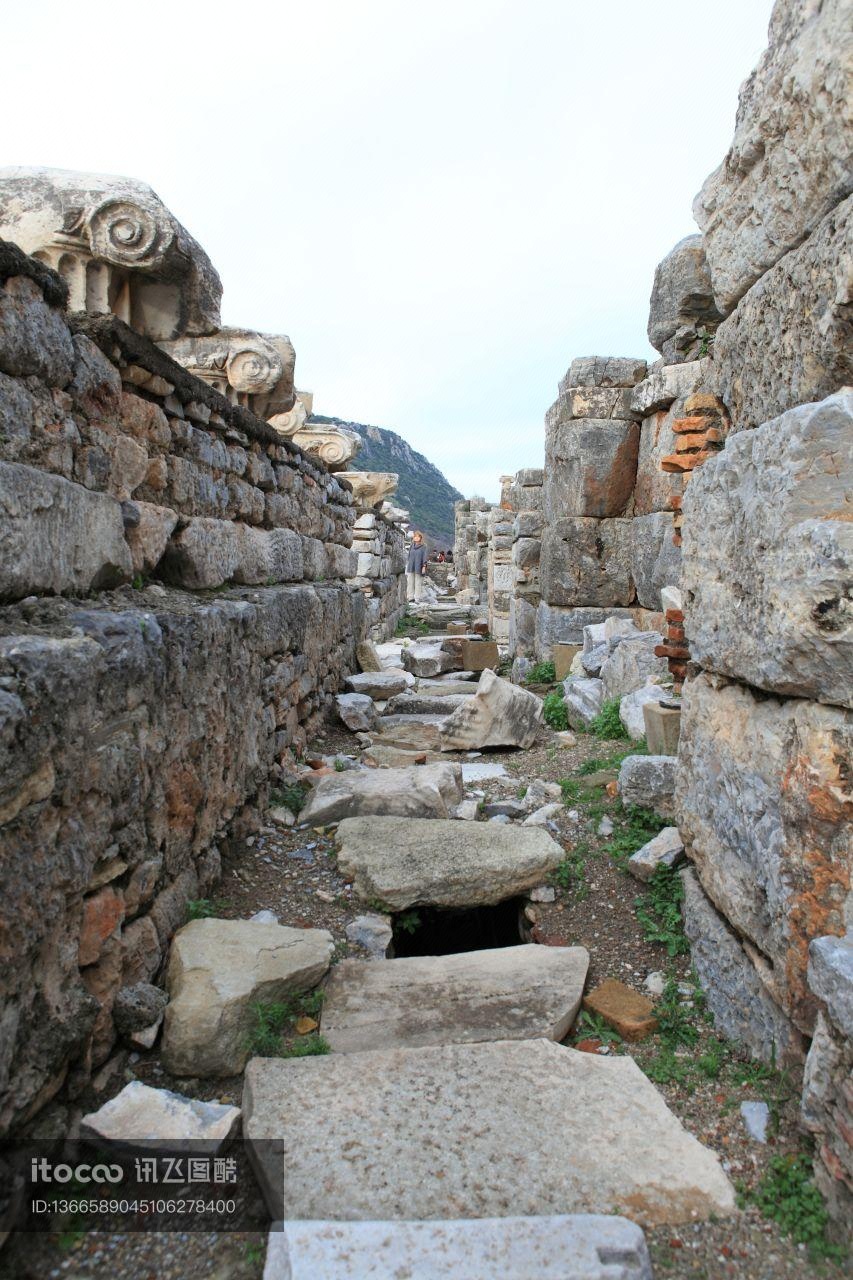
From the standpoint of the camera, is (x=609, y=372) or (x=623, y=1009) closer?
(x=623, y=1009)

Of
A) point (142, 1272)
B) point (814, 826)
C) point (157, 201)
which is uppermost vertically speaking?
point (157, 201)

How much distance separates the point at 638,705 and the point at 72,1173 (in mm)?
4128

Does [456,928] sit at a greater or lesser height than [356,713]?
lesser

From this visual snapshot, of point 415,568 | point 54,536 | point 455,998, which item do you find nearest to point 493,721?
point 455,998

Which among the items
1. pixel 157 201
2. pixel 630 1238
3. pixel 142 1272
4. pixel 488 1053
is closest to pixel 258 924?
pixel 488 1053

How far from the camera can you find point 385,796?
3.92 m

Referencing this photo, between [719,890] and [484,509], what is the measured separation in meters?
26.2

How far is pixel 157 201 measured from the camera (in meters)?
3.43

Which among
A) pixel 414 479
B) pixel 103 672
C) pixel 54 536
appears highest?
pixel 414 479

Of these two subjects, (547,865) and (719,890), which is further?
(547,865)

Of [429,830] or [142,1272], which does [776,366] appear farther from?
[142,1272]

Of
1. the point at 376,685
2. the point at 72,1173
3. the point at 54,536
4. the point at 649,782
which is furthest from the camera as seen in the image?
the point at 376,685

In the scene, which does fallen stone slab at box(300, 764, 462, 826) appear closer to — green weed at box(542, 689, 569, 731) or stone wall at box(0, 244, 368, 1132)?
stone wall at box(0, 244, 368, 1132)

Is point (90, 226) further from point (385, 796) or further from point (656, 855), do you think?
point (656, 855)
